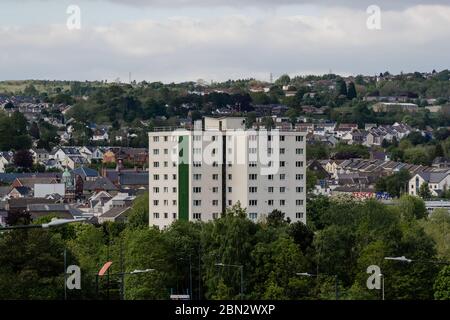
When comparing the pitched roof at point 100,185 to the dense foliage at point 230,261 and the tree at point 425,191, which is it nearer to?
the tree at point 425,191

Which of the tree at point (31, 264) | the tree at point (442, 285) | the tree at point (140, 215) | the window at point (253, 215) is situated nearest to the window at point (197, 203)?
the tree at point (140, 215)

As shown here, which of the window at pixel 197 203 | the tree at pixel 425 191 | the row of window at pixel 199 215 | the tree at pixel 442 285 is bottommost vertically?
the tree at pixel 425 191

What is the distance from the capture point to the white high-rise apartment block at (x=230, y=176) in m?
111

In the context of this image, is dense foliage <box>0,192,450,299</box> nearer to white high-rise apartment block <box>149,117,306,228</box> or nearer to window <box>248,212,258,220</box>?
window <box>248,212,258,220</box>

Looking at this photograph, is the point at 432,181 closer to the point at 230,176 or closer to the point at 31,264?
the point at 230,176

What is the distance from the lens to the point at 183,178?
11331 cm

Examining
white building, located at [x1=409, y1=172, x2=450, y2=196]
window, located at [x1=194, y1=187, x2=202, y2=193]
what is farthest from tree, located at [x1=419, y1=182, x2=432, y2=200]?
window, located at [x1=194, y1=187, x2=202, y2=193]

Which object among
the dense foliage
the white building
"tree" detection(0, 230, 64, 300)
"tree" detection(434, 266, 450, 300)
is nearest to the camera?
"tree" detection(0, 230, 64, 300)

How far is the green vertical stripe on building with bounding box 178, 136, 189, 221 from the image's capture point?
111m

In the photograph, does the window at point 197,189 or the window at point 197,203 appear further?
the window at point 197,189

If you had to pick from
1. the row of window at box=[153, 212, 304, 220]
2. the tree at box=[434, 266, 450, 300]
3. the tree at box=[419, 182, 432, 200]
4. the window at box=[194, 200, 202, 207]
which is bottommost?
the tree at box=[419, 182, 432, 200]

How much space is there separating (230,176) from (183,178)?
2.66m

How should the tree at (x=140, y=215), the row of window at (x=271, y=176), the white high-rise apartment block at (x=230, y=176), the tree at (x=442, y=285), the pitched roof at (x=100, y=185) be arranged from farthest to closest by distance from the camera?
the pitched roof at (x=100, y=185)
the tree at (x=140, y=215)
the row of window at (x=271, y=176)
the white high-rise apartment block at (x=230, y=176)
the tree at (x=442, y=285)
